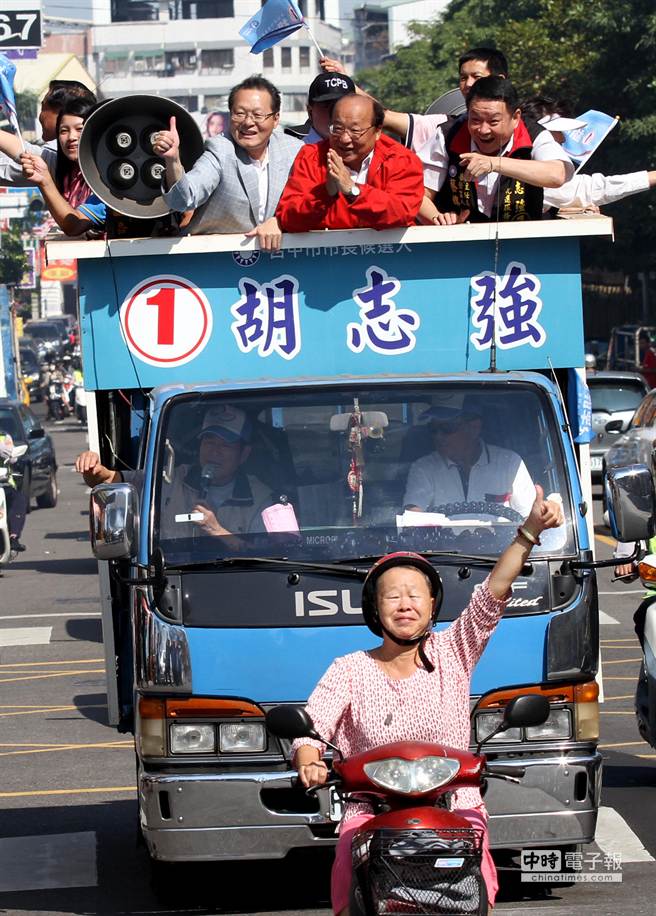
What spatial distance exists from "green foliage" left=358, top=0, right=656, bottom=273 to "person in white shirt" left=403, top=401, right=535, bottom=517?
30.7 meters

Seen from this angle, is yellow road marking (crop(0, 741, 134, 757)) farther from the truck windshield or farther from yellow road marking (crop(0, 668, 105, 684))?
the truck windshield

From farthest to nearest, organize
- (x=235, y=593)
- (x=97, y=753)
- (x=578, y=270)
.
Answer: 1. (x=97, y=753)
2. (x=578, y=270)
3. (x=235, y=593)

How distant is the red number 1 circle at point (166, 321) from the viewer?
323 inches

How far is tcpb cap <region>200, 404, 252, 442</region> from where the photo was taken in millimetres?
7535

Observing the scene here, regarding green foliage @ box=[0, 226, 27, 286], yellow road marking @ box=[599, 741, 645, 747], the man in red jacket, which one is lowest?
yellow road marking @ box=[599, 741, 645, 747]

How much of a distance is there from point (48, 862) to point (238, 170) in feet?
10.7

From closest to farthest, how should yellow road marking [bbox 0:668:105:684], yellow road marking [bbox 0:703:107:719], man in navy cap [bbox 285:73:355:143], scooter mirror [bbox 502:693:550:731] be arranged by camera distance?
scooter mirror [bbox 502:693:550:731] → man in navy cap [bbox 285:73:355:143] → yellow road marking [bbox 0:703:107:719] → yellow road marking [bbox 0:668:105:684]

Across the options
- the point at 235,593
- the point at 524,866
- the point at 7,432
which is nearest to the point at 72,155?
the point at 235,593

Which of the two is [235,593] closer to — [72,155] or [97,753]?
[72,155]

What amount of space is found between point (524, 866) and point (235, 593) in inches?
71.9

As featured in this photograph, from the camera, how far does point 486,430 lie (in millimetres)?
7527

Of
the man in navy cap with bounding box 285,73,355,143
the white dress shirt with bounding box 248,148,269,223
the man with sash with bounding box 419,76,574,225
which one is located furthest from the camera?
the man in navy cap with bounding box 285,73,355,143

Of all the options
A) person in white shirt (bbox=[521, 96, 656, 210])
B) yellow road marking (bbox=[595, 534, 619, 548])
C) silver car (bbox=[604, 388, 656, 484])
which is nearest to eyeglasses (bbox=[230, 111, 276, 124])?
person in white shirt (bbox=[521, 96, 656, 210])

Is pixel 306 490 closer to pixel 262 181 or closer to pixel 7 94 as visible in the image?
pixel 262 181
